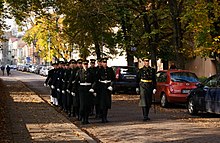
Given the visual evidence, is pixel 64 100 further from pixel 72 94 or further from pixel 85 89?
pixel 85 89

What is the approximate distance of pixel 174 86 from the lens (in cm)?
2047

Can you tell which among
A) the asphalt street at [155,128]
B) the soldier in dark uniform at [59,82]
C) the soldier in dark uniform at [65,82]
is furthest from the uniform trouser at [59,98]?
the asphalt street at [155,128]

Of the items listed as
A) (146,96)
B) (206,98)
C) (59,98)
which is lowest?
(59,98)

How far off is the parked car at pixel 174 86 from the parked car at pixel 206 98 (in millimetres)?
2231

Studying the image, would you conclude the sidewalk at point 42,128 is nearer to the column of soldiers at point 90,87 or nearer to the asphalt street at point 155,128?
the asphalt street at point 155,128

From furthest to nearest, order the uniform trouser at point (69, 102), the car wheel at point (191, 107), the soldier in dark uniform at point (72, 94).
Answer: the car wheel at point (191, 107)
the uniform trouser at point (69, 102)
the soldier in dark uniform at point (72, 94)

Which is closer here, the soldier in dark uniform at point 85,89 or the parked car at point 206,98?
the soldier in dark uniform at point 85,89

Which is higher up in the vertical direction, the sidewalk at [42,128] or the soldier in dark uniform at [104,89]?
the soldier in dark uniform at [104,89]

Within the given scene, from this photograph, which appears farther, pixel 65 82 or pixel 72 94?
pixel 65 82

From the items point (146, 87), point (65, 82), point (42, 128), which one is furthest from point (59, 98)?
point (42, 128)

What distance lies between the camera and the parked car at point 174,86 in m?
20.4

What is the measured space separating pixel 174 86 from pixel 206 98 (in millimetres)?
3895

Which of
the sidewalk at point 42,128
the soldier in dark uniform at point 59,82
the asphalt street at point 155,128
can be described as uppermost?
the soldier in dark uniform at point 59,82

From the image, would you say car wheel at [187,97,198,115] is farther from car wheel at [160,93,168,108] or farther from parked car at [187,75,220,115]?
car wheel at [160,93,168,108]
